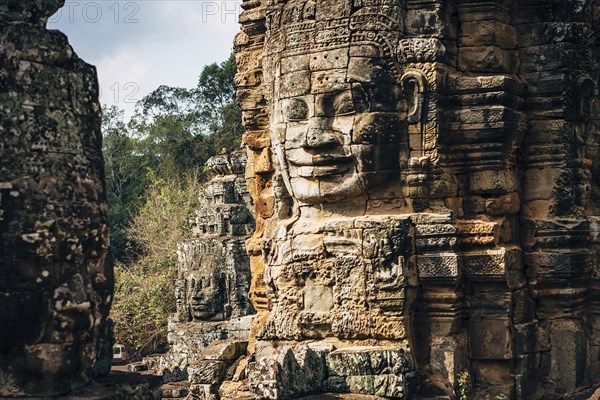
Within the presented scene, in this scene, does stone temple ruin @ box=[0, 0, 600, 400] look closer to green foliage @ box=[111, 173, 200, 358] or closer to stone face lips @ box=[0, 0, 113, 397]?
stone face lips @ box=[0, 0, 113, 397]

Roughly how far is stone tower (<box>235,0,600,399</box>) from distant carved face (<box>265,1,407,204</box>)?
2 centimetres

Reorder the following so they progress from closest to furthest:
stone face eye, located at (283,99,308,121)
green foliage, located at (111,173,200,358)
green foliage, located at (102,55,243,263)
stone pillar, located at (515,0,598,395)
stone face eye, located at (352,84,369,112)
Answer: stone face eye, located at (352,84,369,112) → stone face eye, located at (283,99,308,121) → stone pillar, located at (515,0,598,395) → green foliage, located at (111,173,200,358) → green foliage, located at (102,55,243,263)

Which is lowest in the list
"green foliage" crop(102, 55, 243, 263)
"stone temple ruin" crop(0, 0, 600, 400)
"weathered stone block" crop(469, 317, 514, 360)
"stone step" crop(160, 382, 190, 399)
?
"stone step" crop(160, 382, 190, 399)

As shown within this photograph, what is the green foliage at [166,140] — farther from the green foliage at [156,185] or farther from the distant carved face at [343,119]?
the distant carved face at [343,119]

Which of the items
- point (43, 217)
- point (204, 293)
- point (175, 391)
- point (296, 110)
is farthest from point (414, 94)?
point (204, 293)

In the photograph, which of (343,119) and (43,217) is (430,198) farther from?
(43,217)

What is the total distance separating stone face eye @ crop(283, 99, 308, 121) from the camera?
11672mm

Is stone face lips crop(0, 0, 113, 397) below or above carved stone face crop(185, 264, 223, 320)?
below

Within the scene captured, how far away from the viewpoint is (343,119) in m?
11.5

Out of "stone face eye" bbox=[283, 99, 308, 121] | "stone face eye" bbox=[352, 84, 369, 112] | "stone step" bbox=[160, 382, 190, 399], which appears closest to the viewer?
"stone face eye" bbox=[352, 84, 369, 112]

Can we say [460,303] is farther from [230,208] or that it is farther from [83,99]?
[230,208]

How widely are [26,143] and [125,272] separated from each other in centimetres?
2699

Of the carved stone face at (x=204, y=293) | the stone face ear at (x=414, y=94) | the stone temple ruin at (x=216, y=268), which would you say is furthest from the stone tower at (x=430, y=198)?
the carved stone face at (x=204, y=293)

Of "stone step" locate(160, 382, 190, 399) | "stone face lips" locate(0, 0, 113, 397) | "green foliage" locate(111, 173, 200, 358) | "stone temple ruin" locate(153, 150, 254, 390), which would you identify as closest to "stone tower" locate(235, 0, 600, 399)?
"stone face lips" locate(0, 0, 113, 397)
